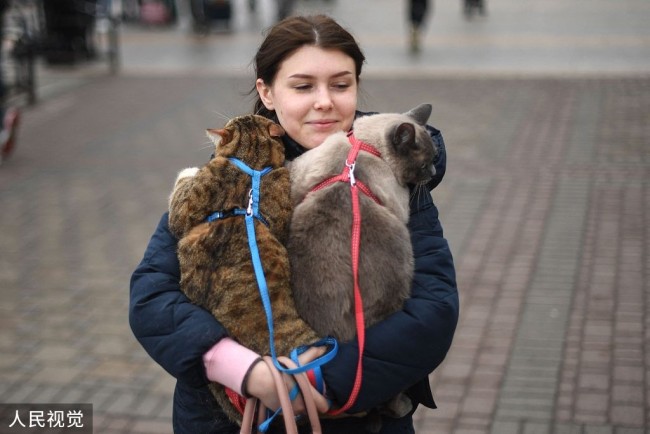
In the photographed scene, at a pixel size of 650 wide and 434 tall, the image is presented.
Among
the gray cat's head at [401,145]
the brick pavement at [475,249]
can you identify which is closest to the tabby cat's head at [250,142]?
the gray cat's head at [401,145]

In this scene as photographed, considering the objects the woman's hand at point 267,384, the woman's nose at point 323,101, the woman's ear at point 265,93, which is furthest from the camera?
the woman's ear at point 265,93

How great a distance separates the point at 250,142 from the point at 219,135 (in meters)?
0.09

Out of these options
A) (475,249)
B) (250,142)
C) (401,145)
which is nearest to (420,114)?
(401,145)

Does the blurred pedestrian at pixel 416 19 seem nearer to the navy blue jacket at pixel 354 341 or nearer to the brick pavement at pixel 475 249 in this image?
the brick pavement at pixel 475 249

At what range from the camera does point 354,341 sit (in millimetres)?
2068

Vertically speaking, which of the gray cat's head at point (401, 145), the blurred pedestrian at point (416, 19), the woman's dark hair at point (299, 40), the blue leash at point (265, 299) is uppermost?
the woman's dark hair at point (299, 40)

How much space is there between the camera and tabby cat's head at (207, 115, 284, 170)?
86.7 inches

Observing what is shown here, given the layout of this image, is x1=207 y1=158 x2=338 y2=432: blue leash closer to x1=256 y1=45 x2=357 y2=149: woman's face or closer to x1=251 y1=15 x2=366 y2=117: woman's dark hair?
x1=256 y1=45 x2=357 y2=149: woman's face

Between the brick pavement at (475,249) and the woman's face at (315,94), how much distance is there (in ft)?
2.16

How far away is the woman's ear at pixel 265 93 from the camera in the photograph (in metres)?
2.55

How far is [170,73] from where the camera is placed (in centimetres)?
1533

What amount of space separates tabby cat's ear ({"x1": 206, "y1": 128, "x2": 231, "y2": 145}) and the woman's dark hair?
12.2 inches

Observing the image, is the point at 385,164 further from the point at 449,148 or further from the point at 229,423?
the point at 449,148

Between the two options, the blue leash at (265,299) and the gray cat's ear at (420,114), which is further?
the gray cat's ear at (420,114)
